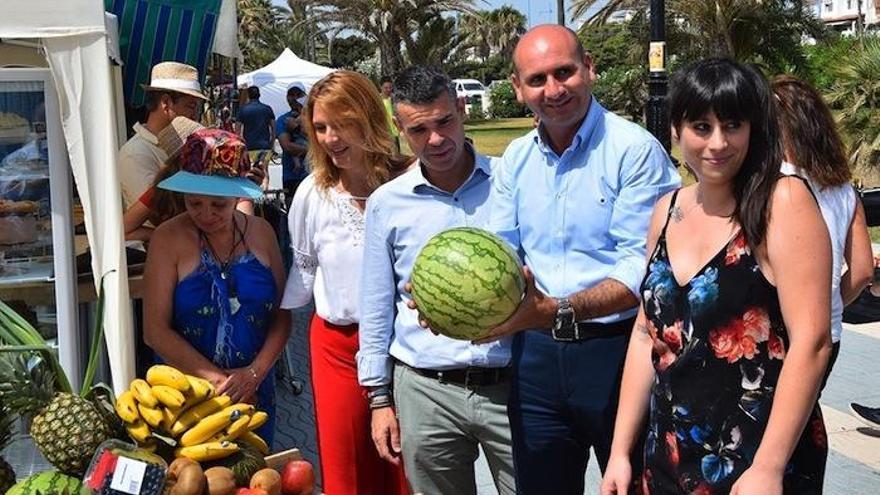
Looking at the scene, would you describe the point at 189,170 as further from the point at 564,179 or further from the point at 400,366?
the point at 564,179

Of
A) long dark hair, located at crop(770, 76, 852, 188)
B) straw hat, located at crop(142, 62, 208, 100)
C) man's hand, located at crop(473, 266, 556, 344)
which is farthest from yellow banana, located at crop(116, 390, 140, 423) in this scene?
straw hat, located at crop(142, 62, 208, 100)

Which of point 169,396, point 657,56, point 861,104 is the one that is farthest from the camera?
point 861,104

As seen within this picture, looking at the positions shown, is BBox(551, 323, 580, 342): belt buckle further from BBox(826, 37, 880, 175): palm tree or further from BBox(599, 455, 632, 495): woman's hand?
BBox(826, 37, 880, 175): palm tree

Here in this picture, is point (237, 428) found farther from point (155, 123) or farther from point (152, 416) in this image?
point (155, 123)

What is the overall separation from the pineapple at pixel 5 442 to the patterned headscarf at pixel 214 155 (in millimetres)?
1197

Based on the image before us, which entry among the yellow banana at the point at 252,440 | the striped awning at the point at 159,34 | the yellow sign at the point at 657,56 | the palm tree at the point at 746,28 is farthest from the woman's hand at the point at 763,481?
the palm tree at the point at 746,28

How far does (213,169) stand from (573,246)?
1606 millimetres

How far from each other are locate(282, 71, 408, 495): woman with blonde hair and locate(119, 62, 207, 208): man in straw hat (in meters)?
1.96

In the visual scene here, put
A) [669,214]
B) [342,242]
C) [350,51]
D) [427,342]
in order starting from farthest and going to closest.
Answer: [350,51]
[342,242]
[427,342]
[669,214]

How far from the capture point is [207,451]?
2926 millimetres

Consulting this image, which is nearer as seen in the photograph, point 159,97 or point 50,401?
point 50,401

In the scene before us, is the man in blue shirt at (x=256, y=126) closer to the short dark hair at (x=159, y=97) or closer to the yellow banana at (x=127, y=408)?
the short dark hair at (x=159, y=97)

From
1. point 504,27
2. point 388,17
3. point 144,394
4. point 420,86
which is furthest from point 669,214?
point 504,27

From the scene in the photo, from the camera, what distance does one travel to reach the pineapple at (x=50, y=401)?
9.39 ft
